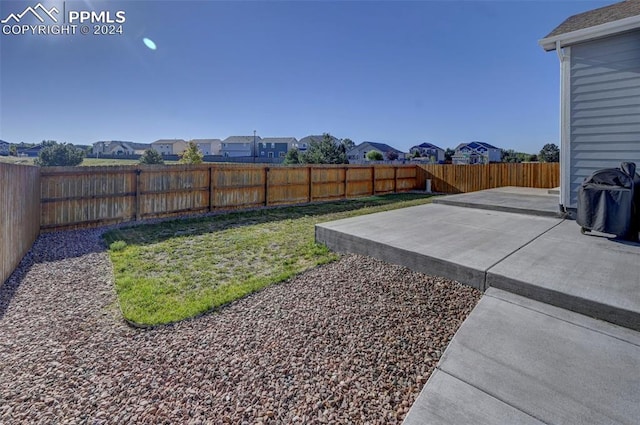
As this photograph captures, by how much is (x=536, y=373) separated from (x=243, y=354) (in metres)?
1.94

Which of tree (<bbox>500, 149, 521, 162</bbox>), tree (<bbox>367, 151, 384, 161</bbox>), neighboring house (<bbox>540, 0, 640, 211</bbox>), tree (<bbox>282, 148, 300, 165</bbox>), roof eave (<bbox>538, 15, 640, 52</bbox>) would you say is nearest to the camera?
roof eave (<bbox>538, 15, 640, 52</bbox>)

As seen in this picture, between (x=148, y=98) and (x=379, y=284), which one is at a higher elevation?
(x=148, y=98)

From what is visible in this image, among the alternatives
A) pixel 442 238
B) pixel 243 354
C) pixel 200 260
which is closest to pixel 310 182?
pixel 200 260

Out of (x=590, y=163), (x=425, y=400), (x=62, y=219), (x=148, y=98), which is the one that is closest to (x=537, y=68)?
(x=590, y=163)

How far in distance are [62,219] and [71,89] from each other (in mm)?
12836

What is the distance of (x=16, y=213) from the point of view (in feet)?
15.5

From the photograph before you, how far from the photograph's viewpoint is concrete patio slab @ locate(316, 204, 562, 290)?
11.4 feet

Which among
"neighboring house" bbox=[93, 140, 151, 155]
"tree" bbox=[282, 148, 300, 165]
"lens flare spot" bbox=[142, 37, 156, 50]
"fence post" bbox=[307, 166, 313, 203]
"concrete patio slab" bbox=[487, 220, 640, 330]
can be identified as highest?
"neighboring house" bbox=[93, 140, 151, 155]

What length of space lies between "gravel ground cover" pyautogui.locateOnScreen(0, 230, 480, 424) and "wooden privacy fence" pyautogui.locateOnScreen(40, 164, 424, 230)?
4212 millimetres

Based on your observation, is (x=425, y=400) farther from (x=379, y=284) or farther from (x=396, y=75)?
(x=396, y=75)

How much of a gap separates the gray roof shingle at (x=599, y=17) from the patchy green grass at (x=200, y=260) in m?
5.41

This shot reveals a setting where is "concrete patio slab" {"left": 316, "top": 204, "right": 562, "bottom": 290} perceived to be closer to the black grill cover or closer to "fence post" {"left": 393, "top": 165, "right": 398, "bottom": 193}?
the black grill cover

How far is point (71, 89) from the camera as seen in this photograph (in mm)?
16031

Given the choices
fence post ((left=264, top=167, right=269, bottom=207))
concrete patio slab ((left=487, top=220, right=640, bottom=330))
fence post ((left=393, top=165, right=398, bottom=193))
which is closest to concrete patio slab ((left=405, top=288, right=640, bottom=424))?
concrete patio slab ((left=487, top=220, right=640, bottom=330))
